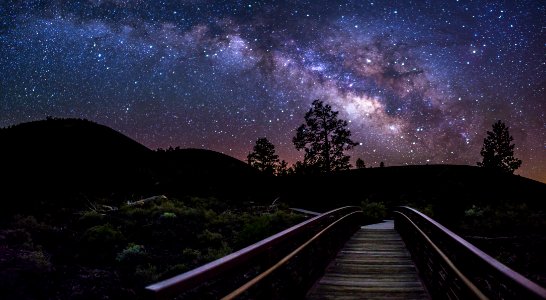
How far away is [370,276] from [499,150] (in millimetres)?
55726

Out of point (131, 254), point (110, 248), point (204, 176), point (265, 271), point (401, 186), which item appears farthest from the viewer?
point (204, 176)

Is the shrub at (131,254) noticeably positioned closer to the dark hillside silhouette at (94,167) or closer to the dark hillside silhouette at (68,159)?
the dark hillside silhouette at (94,167)

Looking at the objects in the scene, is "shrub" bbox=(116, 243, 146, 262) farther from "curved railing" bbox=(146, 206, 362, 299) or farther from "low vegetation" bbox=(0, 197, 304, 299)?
"curved railing" bbox=(146, 206, 362, 299)

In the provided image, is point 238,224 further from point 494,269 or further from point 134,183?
point 134,183

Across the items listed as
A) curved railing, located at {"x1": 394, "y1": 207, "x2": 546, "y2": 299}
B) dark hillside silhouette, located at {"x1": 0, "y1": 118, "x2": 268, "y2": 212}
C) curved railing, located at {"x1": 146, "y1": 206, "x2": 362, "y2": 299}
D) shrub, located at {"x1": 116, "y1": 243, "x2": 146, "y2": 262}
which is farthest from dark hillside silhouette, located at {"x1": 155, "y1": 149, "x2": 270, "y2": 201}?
curved railing, located at {"x1": 394, "y1": 207, "x2": 546, "y2": 299}

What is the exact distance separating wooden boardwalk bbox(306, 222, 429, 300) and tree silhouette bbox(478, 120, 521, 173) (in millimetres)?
50378

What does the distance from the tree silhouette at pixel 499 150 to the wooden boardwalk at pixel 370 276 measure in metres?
50.4

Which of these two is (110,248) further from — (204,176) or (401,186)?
(204,176)

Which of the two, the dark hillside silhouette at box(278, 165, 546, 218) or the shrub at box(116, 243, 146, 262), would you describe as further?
the dark hillside silhouette at box(278, 165, 546, 218)

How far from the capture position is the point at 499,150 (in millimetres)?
54062

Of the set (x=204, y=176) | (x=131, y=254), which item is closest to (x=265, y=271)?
(x=131, y=254)

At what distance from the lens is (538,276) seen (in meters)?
Answer: 9.68

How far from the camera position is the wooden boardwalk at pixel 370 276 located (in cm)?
597

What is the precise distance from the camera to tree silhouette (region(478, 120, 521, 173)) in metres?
53.2
